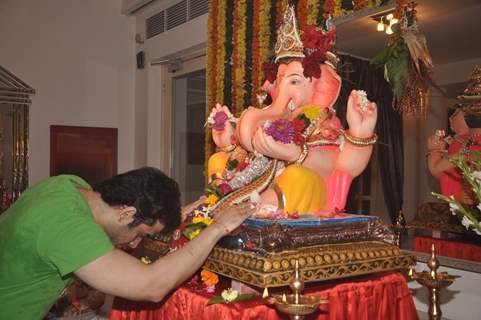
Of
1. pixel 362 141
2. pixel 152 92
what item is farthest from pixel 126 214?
pixel 152 92

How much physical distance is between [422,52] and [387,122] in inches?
19.5

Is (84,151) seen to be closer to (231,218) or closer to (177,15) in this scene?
(177,15)

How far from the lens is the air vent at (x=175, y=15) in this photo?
5664 millimetres

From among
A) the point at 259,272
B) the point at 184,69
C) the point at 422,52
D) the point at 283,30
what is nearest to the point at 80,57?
the point at 184,69

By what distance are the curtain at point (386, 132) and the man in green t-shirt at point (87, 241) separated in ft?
5.71

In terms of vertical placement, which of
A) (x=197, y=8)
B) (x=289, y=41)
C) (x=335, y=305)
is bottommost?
(x=335, y=305)

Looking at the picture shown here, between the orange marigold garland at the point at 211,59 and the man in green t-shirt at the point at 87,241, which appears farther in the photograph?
the orange marigold garland at the point at 211,59

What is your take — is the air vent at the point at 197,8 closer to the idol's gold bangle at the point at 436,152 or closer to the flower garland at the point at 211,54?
the flower garland at the point at 211,54

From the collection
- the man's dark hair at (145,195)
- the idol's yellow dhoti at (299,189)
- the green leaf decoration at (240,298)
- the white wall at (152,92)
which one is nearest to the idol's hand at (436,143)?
the idol's yellow dhoti at (299,189)

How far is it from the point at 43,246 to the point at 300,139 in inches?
57.5

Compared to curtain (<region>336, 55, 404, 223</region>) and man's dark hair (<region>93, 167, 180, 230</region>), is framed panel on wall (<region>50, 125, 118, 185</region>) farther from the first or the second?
man's dark hair (<region>93, 167, 180, 230</region>)

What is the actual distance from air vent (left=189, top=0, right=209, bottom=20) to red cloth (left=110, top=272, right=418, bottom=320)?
3.86 meters

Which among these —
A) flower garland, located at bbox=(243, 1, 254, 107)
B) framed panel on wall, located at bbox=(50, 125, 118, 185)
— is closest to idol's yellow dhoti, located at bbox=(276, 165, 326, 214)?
flower garland, located at bbox=(243, 1, 254, 107)

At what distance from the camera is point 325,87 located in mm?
2893
